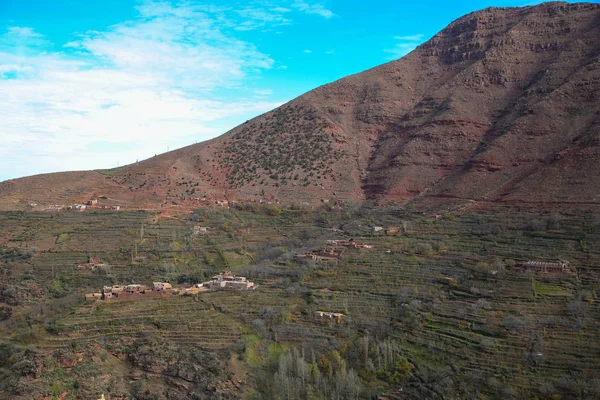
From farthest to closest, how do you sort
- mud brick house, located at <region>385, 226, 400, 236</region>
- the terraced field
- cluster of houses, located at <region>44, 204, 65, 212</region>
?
cluster of houses, located at <region>44, 204, 65, 212</region> → mud brick house, located at <region>385, 226, 400, 236</region> → the terraced field

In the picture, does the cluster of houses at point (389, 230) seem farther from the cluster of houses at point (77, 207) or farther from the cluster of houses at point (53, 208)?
the cluster of houses at point (53, 208)

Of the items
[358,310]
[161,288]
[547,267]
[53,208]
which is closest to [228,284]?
[161,288]

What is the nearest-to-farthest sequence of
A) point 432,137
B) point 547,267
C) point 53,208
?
point 547,267
point 53,208
point 432,137

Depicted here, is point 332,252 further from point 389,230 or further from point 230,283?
point 230,283

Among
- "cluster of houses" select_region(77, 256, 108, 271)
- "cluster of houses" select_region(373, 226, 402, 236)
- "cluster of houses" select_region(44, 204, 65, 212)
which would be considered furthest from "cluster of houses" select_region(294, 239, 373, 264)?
"cluster of houses" select_region(44, 204, 65, 212)

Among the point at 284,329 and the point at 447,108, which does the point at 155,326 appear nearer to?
the point at 284,329

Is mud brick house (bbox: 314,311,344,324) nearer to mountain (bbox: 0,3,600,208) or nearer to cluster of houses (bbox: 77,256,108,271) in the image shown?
cluster of houses (bbox: 77,256,108,271)

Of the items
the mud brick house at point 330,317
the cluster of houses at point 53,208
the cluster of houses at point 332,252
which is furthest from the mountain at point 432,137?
the mud brick house at point 330,317
